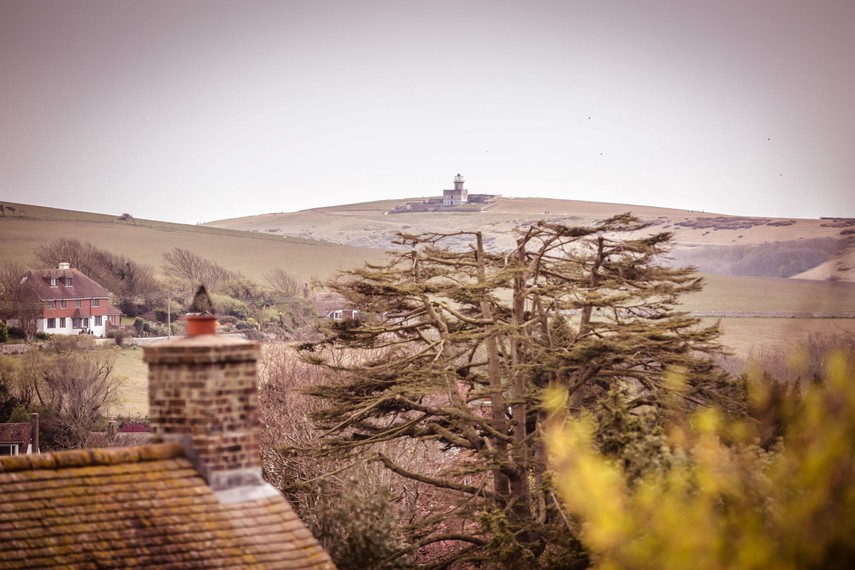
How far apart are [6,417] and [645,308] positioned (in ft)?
146

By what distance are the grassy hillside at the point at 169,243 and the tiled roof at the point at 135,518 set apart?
113 metres

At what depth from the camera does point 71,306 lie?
103 metres

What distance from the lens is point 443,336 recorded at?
29.6 metres

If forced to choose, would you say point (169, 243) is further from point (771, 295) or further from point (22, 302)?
point (771, 295)

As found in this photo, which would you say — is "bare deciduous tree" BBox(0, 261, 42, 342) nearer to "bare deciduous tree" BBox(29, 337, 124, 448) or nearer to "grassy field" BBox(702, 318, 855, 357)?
"bare deciduous tree" BBox(29, 337, 124, 448)

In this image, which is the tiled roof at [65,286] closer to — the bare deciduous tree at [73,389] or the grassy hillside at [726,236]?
the bare deciduous tree at [73,389]

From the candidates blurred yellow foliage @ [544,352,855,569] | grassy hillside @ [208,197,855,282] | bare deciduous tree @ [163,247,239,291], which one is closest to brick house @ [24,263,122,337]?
bare deciduous tree @ [163,247,239,291]

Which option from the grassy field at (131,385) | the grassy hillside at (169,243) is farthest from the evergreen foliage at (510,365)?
the grassy hillside at (169,243)

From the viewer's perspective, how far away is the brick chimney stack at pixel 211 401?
10.0 metres

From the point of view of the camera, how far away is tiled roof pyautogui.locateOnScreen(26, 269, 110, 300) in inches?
4107

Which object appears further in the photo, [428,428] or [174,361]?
[428,428]

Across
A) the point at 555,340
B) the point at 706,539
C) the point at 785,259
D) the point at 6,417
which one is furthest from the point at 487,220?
the point at 706,539

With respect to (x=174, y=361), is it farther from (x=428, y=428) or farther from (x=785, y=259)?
(x=785, y=259)

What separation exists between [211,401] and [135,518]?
1158 mm
